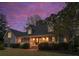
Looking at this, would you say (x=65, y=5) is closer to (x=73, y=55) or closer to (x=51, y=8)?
(x=51, y=8)

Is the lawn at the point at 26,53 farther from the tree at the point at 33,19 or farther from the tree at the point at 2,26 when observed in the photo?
the tree at the point at 33,19

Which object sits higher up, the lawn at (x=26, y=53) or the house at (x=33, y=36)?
the house at (x=33, y=36)

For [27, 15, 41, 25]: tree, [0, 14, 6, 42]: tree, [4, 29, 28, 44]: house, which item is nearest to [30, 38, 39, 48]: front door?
[4, 29, 28, 44]: house

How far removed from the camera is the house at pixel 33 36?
10164 mm

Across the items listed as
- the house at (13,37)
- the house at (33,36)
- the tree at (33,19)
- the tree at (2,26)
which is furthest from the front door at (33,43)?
the tree at (2,26)

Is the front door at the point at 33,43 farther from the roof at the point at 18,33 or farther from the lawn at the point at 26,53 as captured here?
the roof at the point at 18,33

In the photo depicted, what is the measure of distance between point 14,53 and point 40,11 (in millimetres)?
1008

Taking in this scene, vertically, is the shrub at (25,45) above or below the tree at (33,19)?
below

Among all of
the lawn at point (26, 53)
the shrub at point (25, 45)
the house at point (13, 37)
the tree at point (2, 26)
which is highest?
the tree at point (2, 26)

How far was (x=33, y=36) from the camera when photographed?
10203mm

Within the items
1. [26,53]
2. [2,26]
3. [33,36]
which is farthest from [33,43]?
[2,26]

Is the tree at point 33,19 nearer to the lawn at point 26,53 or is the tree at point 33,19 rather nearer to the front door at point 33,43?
the front door at point 33,43

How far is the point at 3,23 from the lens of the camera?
10.2 meters

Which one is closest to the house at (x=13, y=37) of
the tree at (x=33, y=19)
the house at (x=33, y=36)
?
the house at (x=33, y=36)
